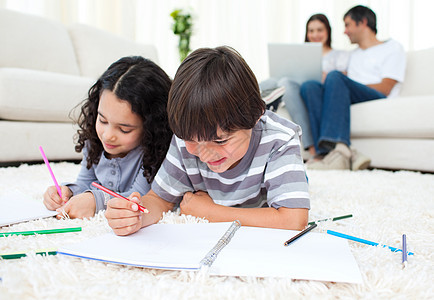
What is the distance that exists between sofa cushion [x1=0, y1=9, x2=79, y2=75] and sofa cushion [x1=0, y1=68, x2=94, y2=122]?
38 centimetres

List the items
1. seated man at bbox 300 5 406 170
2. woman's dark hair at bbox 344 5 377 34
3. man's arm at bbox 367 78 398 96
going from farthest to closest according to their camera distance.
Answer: woman's dark hair at bbox 344 5 377 34 → man's arm at bbox 367 78 398 96 → seated man at bbox 300 5 406 170

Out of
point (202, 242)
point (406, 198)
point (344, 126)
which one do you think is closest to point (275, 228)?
point (202, 242)

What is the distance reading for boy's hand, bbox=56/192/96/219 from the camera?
77 cm

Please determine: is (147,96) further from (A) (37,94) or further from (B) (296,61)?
(B) (296,61)

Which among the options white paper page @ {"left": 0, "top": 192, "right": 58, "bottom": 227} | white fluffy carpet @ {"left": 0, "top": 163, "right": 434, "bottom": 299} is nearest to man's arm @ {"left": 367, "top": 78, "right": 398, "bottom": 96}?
white fluffy carpet @ {"left": 0, "top": 163, "right": 434, "bottom": 299}

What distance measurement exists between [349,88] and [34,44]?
179cm

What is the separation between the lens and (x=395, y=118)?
1827 mm

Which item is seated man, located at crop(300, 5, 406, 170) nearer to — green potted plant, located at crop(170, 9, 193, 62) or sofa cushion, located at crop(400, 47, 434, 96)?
sofa cushion, located at crop(400, 47, 434, 96)

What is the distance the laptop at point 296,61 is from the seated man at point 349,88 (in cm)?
8

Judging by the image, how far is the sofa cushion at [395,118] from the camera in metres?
1.74

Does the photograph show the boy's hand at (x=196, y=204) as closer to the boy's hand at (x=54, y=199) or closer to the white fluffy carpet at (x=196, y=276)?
the white fluffy carpet at (x=196, y=276)

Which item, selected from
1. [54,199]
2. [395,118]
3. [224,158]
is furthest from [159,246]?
[395,118]

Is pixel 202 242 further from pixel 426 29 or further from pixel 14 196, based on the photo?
pixel 426 29

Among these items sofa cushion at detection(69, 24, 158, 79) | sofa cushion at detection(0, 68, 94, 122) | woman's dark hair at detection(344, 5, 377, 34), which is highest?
woman's dark hair at detection(344, 5, 377, 34)
